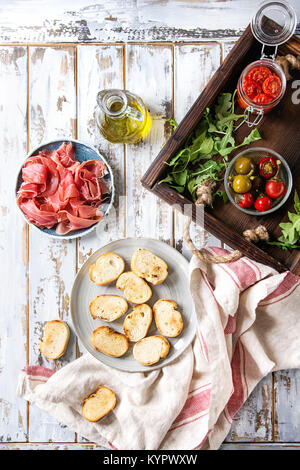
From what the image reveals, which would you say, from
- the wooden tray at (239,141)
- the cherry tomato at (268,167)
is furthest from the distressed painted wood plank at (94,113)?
the cherry tomato at (268,167)

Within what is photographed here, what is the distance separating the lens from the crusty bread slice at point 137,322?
1228 mm

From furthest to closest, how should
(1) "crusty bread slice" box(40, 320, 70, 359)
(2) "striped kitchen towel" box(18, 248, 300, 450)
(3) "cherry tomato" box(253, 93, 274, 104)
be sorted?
(1) "crusty bread slice" box(40, 320, 70, 359) → (2) "striped kitchen towel" box(18, 248, 300, 450) → (3) "cherry tomato" box(253, 93, 274, 104)

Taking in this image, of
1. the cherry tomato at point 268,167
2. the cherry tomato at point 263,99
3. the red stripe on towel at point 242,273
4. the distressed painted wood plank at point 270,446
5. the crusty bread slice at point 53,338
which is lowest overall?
the distressed painted wood plank at point 270,446

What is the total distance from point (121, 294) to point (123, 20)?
35.1 inches

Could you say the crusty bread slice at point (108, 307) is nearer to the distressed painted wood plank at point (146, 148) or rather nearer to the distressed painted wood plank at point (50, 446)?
the distressed painted wood plank at point (146, 148)

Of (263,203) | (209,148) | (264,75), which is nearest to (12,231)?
(209,148)

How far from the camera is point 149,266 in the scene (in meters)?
1.24

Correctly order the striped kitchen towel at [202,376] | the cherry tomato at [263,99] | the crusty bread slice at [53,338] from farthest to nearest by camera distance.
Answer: the crusty bread slice at [53,338] < the striped kitchen towel at [202,376] < the cherry tomato at [263,99]

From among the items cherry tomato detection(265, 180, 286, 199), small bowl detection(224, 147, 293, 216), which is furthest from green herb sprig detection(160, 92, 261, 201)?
cherry tomato detection(265, 180, 286, 199)

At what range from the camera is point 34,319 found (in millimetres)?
1314

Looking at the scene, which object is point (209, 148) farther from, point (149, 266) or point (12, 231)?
point (12, 231)

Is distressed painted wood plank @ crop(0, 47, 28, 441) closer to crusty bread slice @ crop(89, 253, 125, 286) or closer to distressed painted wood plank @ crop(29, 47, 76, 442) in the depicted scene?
distressed painted wood plank @ crop(29, 47, 76, 442)

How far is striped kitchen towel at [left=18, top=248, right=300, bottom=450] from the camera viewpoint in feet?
3.84

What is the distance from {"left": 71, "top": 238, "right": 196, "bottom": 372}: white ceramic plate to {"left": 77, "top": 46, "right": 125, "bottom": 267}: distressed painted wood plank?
0.21 ft
